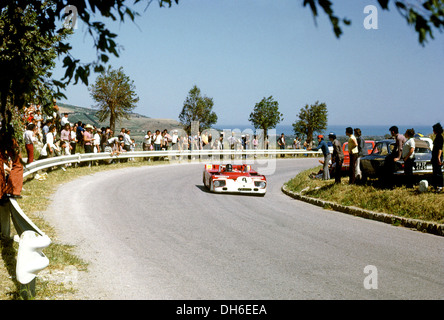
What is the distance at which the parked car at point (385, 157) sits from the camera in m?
12.7

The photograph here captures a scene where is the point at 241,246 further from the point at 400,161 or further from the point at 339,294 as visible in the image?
the point at 400,161

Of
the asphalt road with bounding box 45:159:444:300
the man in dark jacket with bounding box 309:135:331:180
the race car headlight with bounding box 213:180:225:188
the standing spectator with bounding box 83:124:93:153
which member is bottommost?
the asphalt road with bounding box 45:159:444:300

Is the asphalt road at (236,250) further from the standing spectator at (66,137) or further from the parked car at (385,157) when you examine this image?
the standing spectator at (66,137)

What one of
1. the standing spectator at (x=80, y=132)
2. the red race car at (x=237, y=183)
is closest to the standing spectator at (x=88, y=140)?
the standing spectator at (x=80, y=132)

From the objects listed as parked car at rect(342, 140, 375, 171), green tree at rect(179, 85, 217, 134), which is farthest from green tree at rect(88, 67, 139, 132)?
parked car at rect(342, 140, 375, 171)

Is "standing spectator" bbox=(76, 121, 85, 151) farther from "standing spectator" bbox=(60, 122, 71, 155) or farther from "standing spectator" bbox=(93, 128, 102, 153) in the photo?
"standing spectator" bbox=(60, 122, 71, 155)

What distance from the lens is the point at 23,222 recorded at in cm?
602

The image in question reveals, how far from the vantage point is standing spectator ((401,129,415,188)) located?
12.3 m

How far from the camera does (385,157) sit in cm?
1354

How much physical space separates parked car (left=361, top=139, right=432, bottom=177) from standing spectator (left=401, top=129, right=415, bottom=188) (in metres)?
0.17

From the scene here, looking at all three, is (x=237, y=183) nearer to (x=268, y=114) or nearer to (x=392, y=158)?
(x=392, y=158)

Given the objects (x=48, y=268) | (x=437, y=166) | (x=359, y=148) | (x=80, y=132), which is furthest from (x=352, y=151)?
(x=80, y=132)

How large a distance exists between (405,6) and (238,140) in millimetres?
32064
